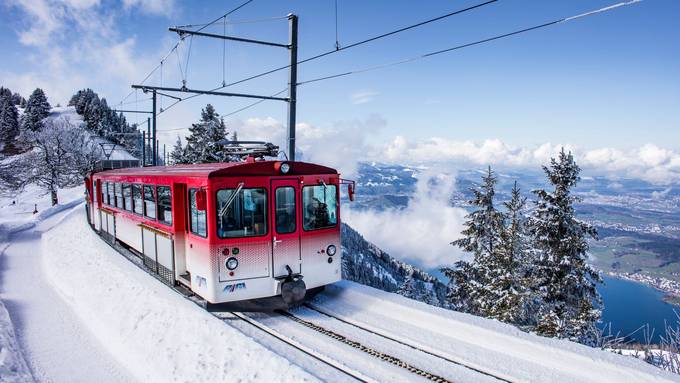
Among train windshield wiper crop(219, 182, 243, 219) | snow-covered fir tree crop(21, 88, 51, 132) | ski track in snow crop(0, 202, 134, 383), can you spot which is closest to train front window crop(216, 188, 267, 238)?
train windshield wiper crop(219, 182, 243, 219)

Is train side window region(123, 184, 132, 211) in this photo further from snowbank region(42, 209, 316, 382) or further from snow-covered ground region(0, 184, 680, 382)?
snow-covered ground region(0, 184, 680, 382)

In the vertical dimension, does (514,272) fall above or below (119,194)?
below

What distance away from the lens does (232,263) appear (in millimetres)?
8234

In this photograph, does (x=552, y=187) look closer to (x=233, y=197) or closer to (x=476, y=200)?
(x=476, y=200)

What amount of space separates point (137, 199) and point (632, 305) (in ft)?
635

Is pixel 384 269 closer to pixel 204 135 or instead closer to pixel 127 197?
pixel 204 135

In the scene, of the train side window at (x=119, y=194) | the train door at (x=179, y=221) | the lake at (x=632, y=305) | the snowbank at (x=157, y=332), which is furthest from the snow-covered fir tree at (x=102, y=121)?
the lake at (x=632, y=305)

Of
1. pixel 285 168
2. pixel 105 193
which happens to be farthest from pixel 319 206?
pixel 105 193

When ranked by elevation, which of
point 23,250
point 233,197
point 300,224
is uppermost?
point 233,197

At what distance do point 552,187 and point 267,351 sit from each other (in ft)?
53.5

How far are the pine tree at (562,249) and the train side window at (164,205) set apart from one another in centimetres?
1545

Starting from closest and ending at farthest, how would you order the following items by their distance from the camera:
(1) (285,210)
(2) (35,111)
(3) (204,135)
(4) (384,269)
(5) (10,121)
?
(1) (285,210) → (3) (204,135) → (5) (10,121) → (2) (35,111) → (4) (384,269)

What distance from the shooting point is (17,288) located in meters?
12.7

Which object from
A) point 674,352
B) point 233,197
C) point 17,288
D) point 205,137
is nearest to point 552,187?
point 674,352
